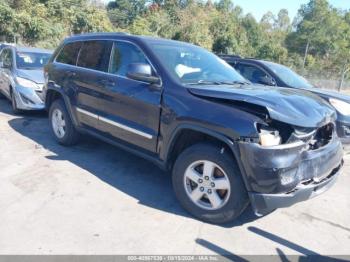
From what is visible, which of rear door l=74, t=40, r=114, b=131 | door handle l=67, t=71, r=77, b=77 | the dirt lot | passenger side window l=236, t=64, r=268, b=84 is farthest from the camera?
passenger side window l=236, t=64, r=268, b=84

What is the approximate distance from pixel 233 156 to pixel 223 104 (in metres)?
0.52

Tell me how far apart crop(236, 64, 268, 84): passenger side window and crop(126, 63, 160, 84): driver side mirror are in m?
3.75

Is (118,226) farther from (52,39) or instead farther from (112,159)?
(52,39)

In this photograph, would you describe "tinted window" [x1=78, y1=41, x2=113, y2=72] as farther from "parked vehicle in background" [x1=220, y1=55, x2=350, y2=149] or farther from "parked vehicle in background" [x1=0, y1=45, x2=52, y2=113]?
"parked vehicle in background" [x1=220, y1=55, x2=350, y2=149]

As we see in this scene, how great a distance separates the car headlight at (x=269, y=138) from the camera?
3168 mm

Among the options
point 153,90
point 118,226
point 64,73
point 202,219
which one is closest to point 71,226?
point 118,226

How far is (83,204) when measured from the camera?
154 inches

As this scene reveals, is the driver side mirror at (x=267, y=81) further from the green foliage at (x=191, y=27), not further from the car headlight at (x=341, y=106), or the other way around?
the green foliage at (x=191, y=27)

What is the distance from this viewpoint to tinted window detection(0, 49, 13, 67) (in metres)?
8.27

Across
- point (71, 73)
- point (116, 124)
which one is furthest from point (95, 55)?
point (116, 124)

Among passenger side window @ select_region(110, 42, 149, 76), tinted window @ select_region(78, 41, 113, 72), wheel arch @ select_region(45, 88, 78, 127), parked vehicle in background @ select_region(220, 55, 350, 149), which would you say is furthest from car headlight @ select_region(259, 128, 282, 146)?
wheel arch @ select_region(45, 88, 78, 127)

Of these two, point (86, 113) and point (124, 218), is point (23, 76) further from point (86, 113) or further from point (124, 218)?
point (124, 218)

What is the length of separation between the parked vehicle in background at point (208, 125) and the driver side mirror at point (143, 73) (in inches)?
0.5

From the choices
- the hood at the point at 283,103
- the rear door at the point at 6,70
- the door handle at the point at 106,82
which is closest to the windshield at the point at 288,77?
the hood at the point at 283,103
